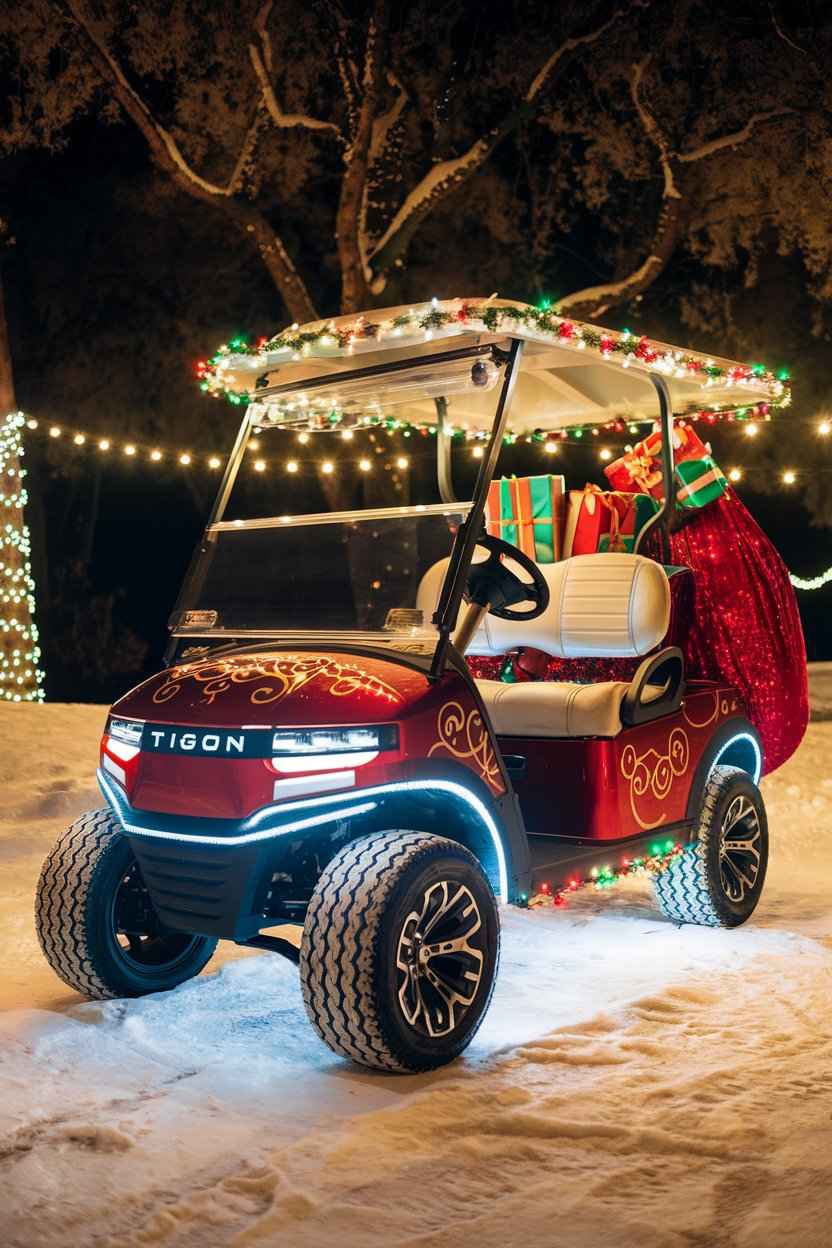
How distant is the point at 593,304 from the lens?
49.0ft

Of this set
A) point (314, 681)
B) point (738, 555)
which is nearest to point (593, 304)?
point (738, 555)

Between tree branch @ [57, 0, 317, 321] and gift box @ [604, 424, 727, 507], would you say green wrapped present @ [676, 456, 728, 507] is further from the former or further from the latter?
tree branch @ [57, 0, 317, 321]

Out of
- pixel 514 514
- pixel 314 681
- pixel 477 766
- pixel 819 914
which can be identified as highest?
pixel 514 514

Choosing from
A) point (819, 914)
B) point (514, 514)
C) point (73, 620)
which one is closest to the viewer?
point (819, 914)

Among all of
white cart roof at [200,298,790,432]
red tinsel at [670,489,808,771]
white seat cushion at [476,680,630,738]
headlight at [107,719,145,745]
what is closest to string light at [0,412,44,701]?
white cart roof at [200,298,790,432]

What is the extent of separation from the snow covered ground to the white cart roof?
6.62 ft

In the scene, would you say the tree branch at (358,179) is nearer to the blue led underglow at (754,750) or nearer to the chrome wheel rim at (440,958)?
the blue led underglow at (754,750)

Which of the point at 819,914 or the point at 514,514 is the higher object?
the point at 514,514

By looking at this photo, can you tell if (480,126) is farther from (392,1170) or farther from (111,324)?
(392,1170)

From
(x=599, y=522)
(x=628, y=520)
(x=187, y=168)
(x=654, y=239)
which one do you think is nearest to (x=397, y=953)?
(x=599, y=522)

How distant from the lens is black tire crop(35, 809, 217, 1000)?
14.2 ft

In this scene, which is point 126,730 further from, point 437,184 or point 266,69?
point 437,184

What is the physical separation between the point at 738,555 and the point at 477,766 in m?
2.41

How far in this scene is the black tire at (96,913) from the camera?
433 centimetres
